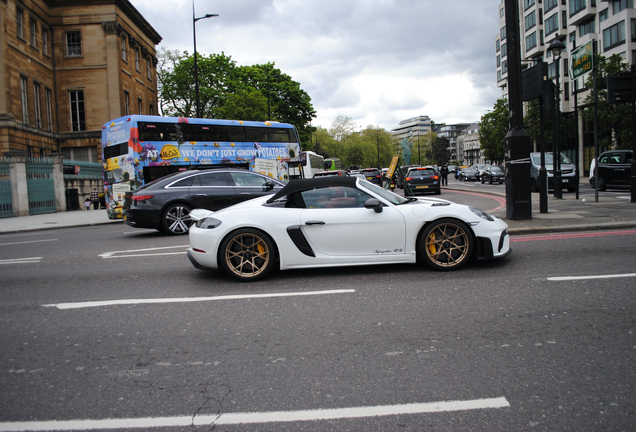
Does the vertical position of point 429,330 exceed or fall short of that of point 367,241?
it falls short

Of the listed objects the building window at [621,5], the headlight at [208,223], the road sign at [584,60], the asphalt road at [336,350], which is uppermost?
the building window at [621,5]

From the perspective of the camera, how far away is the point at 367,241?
6109mm

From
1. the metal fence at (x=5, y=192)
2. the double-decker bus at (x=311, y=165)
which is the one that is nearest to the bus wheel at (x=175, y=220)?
the metal fence at (x=5, y=192)

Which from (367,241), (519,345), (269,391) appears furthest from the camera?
(367,241)

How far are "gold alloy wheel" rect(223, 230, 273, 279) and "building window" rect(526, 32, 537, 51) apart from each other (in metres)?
66.4

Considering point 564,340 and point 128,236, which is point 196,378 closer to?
point 564,340

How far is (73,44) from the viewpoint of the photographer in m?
36.9

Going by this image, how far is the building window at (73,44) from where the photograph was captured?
36.8 meters

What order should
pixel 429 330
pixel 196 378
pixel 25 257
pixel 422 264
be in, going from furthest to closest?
pixel 25 257 → pixel 422 264 → pixel 429 330 → pixel 196 378

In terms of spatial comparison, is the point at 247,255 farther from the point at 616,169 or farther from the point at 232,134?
the point at 616,169

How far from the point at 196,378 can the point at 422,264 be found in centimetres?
408

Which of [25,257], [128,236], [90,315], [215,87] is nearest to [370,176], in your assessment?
[215,87]

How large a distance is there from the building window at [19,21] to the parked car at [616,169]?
34.3 metres

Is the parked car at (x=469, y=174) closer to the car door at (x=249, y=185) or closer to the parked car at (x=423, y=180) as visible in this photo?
the parked car at (x=423, y=180)
